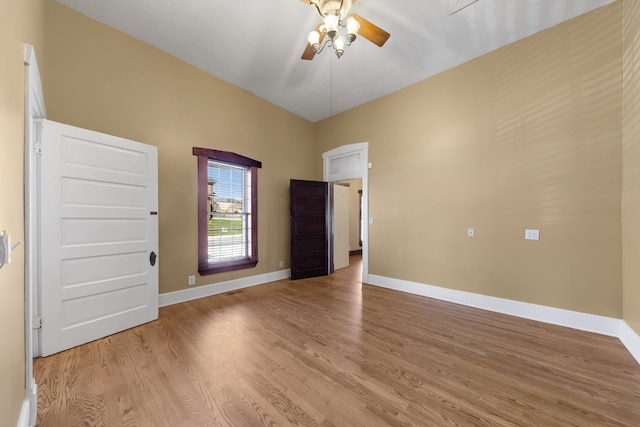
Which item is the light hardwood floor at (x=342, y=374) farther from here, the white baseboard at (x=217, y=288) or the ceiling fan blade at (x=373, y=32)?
the ceiling fan blade at (x=373, y=32)

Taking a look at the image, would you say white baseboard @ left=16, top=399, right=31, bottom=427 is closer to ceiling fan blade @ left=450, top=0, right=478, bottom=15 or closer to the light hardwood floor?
the light hardwood floor

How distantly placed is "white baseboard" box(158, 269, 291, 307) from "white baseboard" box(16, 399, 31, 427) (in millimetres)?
1925

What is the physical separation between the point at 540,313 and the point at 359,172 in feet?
11.2

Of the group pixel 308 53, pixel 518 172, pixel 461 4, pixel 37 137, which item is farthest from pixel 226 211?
pixel 518 172

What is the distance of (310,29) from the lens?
2.92 meters

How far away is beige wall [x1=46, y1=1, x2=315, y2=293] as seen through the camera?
272cm

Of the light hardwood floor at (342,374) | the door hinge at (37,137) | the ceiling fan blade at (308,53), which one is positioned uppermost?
the ceiling fan blade at (308,53)

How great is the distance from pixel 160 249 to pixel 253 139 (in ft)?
8.10

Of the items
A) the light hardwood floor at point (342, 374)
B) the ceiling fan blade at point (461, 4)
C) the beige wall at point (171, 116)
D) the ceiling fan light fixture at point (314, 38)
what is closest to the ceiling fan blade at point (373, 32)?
the ceiling fan light fixture at point (314, 38)

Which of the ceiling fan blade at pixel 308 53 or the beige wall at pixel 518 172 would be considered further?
the beige wall at pixel 518 172

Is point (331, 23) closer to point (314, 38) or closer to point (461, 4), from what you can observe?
point (314, 38)

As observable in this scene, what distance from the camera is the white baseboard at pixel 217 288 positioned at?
344 centimetres

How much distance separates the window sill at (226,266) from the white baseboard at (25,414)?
7.62 feet

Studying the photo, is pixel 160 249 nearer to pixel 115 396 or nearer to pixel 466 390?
pixel 115 396
